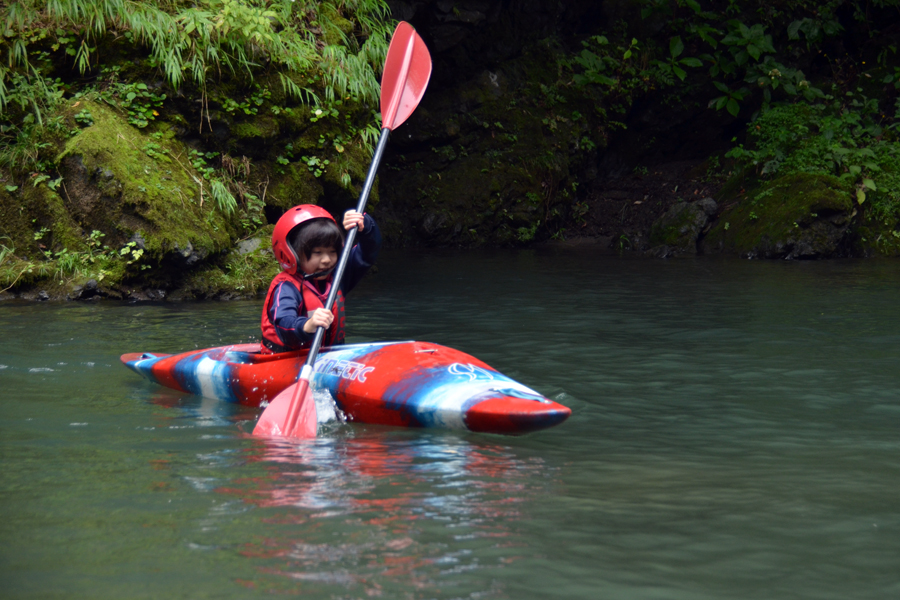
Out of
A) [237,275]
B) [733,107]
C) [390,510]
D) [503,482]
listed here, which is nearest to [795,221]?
[733,107]

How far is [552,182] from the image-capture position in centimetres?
1305

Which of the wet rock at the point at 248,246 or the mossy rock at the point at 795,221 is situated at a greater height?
the mossy rock at the point at 795,221

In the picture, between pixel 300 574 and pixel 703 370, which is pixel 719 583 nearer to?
pixel 300 574

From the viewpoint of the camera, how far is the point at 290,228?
3.98 m

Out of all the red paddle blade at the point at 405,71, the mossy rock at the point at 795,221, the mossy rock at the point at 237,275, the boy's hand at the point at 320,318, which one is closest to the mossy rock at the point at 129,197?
the mossy rock at the point at 237,275

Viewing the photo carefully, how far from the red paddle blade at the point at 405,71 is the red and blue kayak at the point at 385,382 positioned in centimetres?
198

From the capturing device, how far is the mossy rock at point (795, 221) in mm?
10352

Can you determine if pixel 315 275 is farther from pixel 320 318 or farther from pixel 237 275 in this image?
pixel 237 275

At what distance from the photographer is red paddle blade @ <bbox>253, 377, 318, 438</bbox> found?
3.39 meters

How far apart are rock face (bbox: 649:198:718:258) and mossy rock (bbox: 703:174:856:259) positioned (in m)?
0.48

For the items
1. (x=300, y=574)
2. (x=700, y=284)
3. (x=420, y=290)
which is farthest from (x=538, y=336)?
(x=300, y=574)

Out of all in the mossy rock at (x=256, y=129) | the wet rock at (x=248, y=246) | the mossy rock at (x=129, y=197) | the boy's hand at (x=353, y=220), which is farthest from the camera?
the mossy rock at (x=256, y=129)

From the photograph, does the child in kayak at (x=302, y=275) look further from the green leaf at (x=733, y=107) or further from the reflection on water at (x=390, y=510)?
the green leaf at (x=733, y=107)

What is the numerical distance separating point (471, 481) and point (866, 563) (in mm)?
1155
